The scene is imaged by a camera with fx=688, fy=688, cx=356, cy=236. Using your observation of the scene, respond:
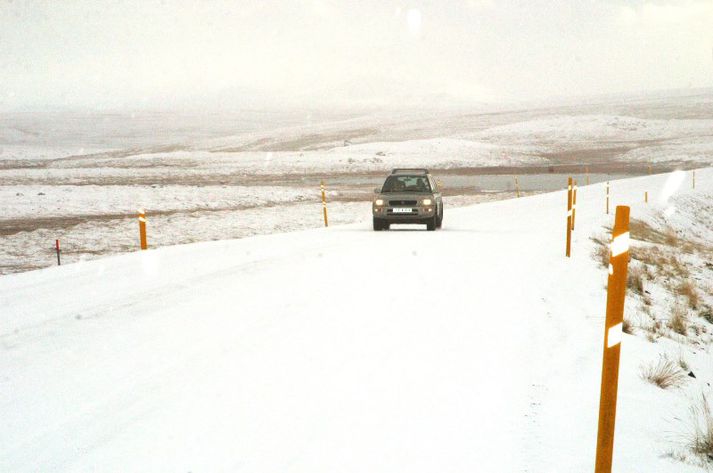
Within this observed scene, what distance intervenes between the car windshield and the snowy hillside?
788 centimetres

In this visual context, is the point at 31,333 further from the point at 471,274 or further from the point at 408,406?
the point at 471,274

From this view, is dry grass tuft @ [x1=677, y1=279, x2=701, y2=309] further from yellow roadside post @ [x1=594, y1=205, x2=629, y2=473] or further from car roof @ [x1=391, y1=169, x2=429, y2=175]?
yellow roadside post @ [x1=594, y1=205, x2=629, y2=473]

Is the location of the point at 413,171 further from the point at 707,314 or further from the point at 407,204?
the point at 707,314

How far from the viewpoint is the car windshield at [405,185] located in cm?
2095

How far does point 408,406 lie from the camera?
18.5 ft

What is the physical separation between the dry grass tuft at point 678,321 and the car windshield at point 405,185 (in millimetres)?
10180

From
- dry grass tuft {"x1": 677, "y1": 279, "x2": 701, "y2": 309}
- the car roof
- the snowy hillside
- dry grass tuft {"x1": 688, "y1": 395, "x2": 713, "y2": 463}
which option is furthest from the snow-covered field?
dry grass tuft {"x1": 688, "y1": 395, "x2": 713, "y2": 463}

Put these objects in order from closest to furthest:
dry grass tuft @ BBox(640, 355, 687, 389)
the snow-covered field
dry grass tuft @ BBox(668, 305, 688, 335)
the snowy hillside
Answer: the snowy hillside
dry grass tuft @ BBox(640, 355, 687, 389)
dry grass tuft @ BBox(668, 305, 688, 335)
the snow-covered field

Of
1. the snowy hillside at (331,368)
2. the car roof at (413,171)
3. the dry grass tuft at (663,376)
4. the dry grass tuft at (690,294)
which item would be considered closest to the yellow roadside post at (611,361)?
the snowy hillside at (331,368)

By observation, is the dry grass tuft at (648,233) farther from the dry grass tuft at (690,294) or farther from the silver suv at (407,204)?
the dry grass tuft at (690,294)

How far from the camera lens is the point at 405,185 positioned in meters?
21.1

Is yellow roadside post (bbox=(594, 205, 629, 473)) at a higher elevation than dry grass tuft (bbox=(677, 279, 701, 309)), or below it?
higher

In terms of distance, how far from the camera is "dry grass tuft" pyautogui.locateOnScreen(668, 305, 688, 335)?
10.4 metres

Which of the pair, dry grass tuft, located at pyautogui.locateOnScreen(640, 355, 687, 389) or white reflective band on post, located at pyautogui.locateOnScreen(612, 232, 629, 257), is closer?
white reflective band on post, located at pyautogui.locateOnScreen(612, 232, 629, 257)
